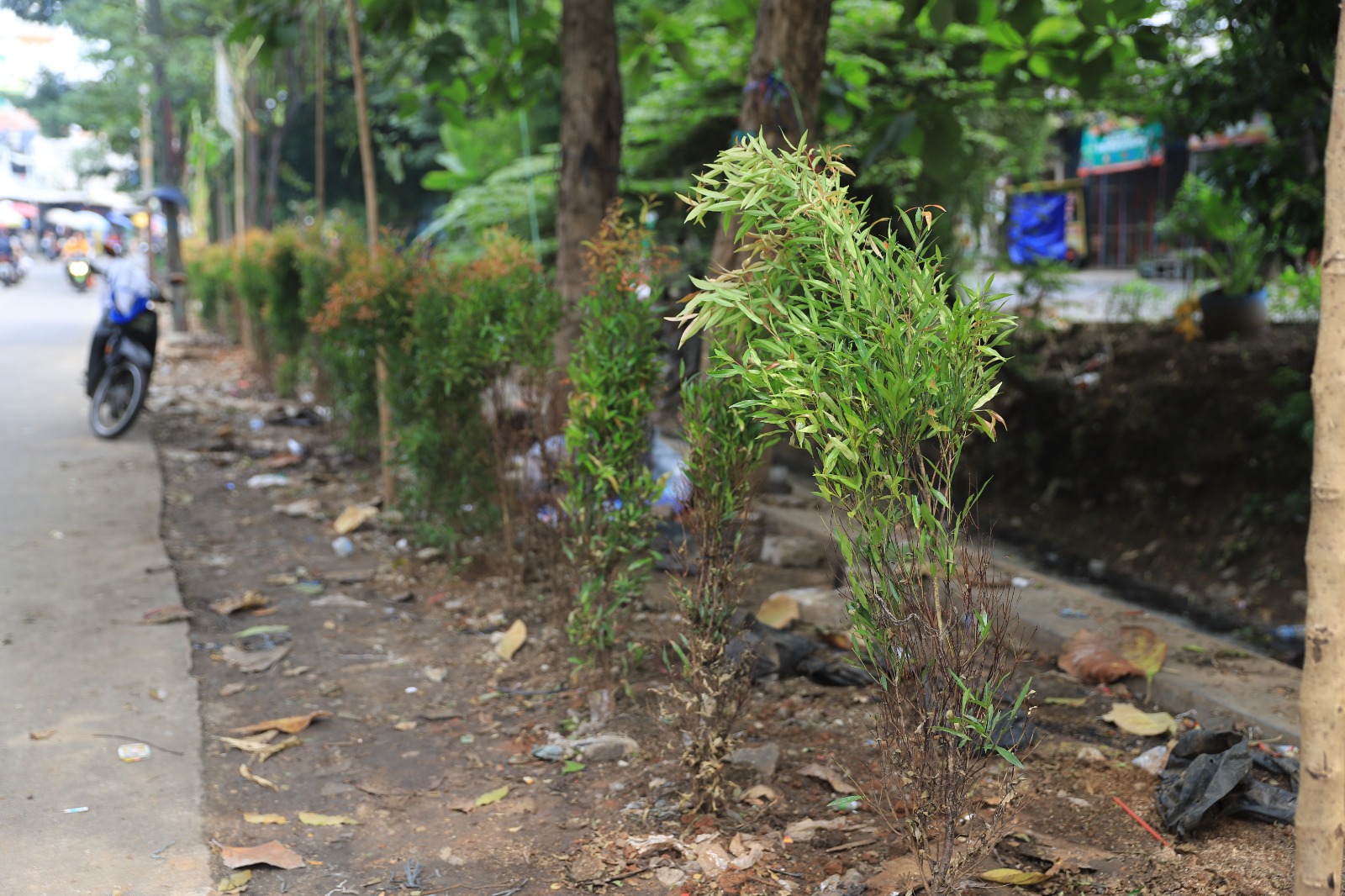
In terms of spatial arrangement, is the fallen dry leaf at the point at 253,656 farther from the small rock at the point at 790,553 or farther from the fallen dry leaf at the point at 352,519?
the small rock at the point at 790,553

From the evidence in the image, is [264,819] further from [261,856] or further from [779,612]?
[779,612]

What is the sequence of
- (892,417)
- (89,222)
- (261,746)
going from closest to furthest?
(892,417) < (261,746) < (89,222)

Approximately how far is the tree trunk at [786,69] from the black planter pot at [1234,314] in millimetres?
4297

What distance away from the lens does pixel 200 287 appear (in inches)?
749

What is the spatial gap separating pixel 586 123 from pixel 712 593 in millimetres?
3976

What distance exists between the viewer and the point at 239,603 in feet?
16.9

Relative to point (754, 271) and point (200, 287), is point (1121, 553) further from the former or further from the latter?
point (200, 287)

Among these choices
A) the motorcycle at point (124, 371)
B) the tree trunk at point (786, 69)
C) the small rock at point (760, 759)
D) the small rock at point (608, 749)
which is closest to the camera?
the small rock at point (760, 759)

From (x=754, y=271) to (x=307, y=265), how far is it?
7.23m

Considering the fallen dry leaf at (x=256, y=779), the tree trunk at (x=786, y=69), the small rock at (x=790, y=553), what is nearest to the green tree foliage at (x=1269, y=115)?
the tree trunk at (x=786, y=69)

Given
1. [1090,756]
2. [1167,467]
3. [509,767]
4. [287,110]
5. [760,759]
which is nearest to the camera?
[760,759]

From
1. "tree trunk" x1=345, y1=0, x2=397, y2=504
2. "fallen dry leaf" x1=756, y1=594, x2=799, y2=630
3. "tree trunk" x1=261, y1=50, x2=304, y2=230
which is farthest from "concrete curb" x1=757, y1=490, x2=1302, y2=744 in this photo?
"tree trunk" x1=261, y1=50, x2=304, y2=230

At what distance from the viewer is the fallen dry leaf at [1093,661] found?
4137 mm

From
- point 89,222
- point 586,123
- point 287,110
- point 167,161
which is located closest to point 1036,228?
point 586,123
